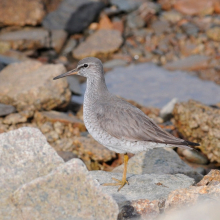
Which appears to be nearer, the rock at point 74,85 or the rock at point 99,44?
the rock at point 74,85

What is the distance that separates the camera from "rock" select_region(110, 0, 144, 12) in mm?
15594

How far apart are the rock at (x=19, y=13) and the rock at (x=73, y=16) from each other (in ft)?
1.55

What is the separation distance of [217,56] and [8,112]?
24.0ft

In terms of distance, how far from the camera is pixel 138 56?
14.0m

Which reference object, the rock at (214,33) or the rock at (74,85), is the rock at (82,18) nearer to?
the rock at (74,85)

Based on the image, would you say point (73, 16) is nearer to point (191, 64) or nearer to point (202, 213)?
point (191, 64)

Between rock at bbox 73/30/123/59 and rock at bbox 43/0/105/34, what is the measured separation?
79 cm

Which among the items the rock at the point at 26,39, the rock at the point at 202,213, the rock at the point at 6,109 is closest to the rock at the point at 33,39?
the rock at the point at 26,39

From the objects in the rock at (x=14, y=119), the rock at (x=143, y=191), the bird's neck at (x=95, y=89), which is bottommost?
the rock at (x=14, y=119)

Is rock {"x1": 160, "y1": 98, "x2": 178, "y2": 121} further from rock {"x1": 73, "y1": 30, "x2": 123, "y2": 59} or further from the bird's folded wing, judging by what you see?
rock {"x1": 73, "y1": 30, "x2": 123, "y2": 59}

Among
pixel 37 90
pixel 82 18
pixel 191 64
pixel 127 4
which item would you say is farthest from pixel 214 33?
pixel 37 90

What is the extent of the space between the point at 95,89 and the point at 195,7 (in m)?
10.3

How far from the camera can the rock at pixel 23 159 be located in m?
Answer: 4.40

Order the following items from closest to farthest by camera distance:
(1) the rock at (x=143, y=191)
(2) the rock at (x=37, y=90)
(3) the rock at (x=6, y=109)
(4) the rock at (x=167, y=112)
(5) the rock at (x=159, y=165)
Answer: (1) the rock at (x=143, y=191)
(5) the rock at (x=159, y=165)
(3) the rock at (x=6, y=109)
(2) the rock at (x=37, y=90)
(4) the rock at (x=167, y=112)
